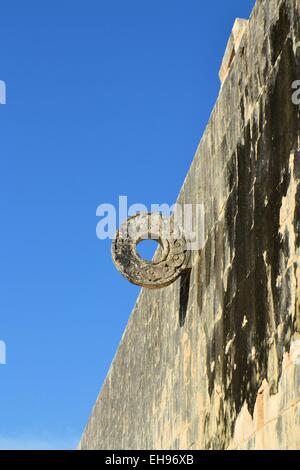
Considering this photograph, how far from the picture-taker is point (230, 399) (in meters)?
5.55

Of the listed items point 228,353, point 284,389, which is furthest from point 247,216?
point 284,389

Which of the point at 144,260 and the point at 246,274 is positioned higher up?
the point at 144,260

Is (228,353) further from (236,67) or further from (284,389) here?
(236,67)

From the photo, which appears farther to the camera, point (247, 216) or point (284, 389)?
point (247, 216)

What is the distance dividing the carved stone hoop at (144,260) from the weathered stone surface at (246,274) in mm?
155

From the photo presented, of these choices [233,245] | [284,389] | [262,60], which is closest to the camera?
[284,389]

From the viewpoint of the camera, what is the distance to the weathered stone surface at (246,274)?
4621 millimetres

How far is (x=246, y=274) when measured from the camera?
5.38 meters

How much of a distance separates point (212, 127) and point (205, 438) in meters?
2.06

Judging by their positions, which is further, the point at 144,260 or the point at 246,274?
the point at 144,260

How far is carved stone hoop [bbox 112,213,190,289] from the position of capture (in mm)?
6711

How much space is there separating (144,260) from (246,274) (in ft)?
4.87

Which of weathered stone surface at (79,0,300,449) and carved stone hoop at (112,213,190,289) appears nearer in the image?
weathered stone surface at (79,0,300,449)

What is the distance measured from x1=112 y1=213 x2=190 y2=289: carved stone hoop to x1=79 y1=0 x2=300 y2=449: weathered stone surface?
0.51ft
